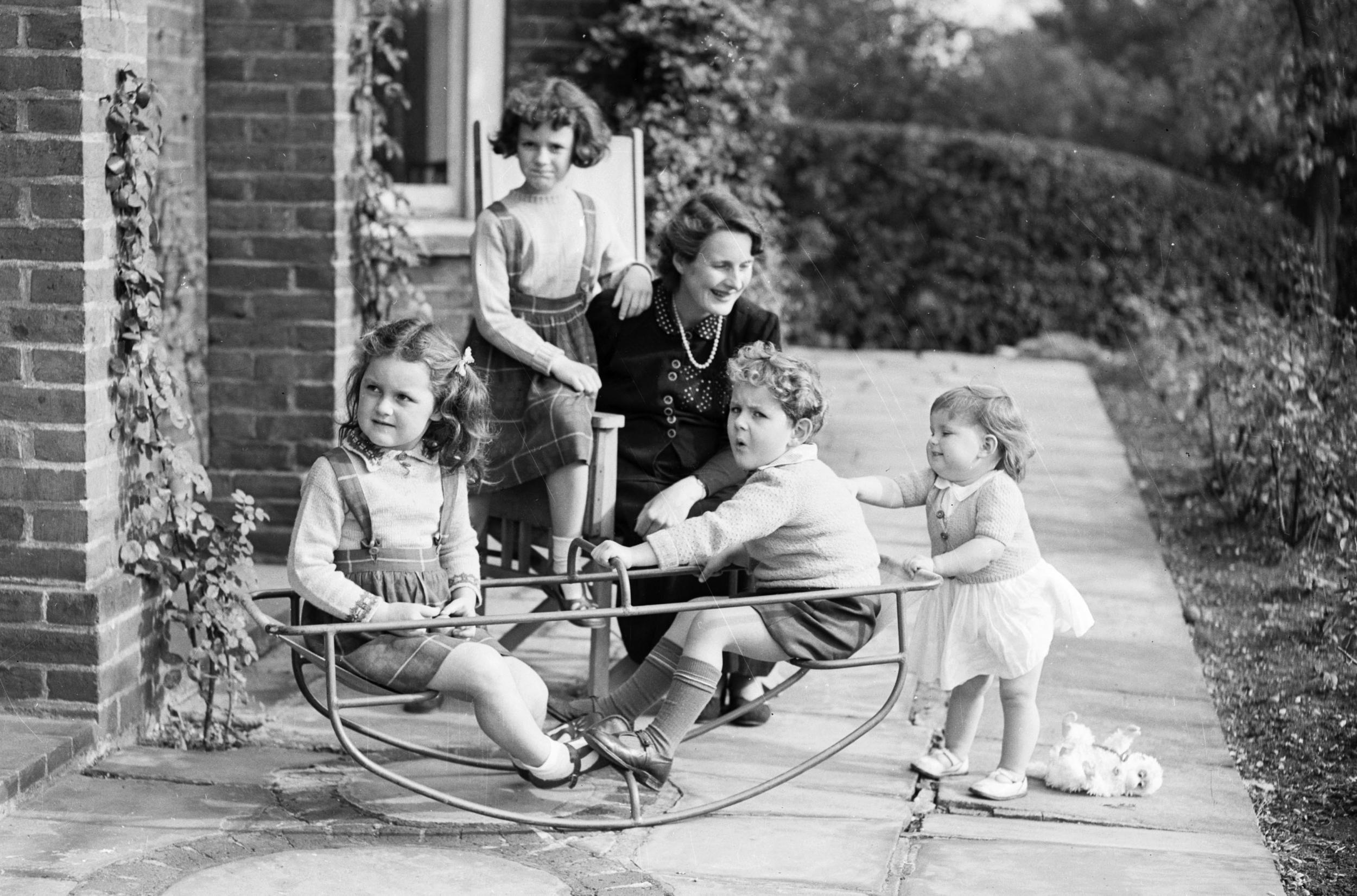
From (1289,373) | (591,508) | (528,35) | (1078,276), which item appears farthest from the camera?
(1078,276)

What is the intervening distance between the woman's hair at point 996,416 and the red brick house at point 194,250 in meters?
1.96

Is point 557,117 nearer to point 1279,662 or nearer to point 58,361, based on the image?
point 58,361

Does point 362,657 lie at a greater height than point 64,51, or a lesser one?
lesser

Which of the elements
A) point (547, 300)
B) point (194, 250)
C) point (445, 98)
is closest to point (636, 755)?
point (547, 300)

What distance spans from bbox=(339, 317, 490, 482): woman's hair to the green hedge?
10.4 m

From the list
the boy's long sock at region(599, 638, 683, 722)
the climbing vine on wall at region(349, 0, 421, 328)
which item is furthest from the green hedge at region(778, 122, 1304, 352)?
the boy's long sock at region(599, 638, 683, 722)

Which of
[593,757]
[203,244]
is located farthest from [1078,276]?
[593,757]

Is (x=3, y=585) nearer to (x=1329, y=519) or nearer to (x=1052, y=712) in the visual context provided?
(x=1052, y=712)

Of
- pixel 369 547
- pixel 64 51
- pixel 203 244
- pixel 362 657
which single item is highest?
pixel 64 51

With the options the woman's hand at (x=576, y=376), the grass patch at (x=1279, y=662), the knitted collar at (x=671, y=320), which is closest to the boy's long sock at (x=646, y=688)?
the woman's hand at (x=576, y=376)

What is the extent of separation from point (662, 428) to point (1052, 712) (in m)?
1.35

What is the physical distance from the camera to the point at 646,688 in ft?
12.2

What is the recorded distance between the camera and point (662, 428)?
4.29 meters

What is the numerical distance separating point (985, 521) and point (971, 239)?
10646mm
